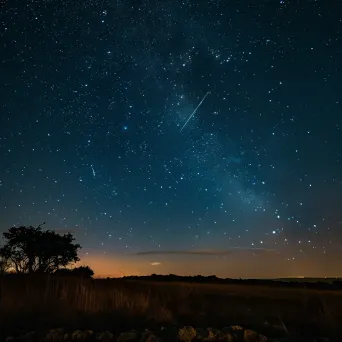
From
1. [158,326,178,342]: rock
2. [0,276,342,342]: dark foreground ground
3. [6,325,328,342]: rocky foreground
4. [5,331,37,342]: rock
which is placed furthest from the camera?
[0,276,342,342]: dark foreground ground

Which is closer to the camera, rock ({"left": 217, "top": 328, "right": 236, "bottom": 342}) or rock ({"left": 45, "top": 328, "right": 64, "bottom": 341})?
rock ({"left": 45, "top": 328, "right": 64, "bottom": 341})

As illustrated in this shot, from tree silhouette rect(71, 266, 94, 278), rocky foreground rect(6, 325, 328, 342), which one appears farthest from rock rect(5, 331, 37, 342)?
tree silhouette rect(71, 266, 94, 278)

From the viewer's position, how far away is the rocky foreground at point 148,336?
24.9ft

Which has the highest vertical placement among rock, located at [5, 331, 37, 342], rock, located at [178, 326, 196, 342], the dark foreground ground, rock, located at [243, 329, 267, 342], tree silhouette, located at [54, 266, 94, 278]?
tree silhouette, located at [54, 266, 94, 278]

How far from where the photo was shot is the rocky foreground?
298 inches

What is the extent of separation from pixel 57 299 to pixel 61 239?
33399 mm

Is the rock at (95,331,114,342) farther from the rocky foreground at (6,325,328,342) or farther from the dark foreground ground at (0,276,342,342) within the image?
the dark foreground ground at (0,276,342,342)

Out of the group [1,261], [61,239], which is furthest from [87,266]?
[1,261]

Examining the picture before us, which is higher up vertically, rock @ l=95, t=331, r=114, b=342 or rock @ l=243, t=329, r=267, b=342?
rock @ l=95, t=331, r=114, b=342

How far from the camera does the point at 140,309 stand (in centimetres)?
1094

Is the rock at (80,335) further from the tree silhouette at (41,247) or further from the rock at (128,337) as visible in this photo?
the tree silhouette at (41,247)

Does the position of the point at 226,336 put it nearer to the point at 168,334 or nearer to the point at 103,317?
the point at 168,334

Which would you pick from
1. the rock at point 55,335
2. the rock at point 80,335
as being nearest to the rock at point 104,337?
the rock at point 80,335

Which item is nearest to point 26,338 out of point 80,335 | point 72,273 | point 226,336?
point 80,335
